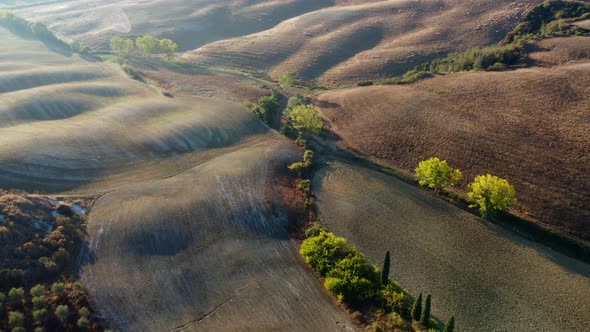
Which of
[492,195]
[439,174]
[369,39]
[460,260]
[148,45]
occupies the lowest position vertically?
[460,260]

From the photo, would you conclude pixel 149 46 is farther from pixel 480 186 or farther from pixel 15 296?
pixel 480 186

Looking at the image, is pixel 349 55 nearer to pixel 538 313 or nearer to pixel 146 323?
pixel 538 313

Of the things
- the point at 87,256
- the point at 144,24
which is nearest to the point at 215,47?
the point at 144,24

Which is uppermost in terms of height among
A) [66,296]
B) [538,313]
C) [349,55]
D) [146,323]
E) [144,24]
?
[144,24]

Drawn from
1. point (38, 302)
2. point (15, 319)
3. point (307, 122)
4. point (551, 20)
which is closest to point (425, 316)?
point (38, 302)

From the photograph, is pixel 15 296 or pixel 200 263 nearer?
pixel 15 296

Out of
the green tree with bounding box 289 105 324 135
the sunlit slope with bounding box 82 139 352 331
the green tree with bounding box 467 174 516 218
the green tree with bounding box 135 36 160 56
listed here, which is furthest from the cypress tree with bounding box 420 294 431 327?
the green tree with bounding box 135 36 160 56
